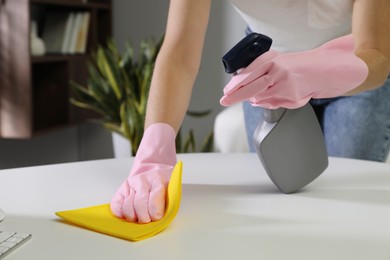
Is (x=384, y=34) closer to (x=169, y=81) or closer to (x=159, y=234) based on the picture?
(x=169, y=81)

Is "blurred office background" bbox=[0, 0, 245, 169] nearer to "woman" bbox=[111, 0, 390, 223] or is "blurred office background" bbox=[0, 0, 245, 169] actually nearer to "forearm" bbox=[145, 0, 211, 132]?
"woman" bbox=[111, 0, 390, 223]

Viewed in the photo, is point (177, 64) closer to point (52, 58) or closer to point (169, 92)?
point (169, 92)

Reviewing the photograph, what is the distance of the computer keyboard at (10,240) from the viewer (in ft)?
2.51

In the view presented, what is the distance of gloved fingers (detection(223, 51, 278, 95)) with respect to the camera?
937mm

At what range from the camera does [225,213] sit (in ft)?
3.12

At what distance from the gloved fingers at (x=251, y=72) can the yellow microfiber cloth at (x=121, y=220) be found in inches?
6.0

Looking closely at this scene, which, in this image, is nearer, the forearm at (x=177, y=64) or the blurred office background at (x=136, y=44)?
the forearm at (x=177, y=64)

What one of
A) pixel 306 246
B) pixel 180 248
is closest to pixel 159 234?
pixel 180 248

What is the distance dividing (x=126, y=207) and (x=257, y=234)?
19 centimetres

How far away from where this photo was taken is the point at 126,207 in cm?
92

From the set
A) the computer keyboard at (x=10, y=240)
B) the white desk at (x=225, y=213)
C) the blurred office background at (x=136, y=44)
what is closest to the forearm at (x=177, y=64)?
the white desk at (x=225, y=213)

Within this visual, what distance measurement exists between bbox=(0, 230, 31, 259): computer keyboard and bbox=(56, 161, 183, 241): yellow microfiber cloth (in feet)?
0.30

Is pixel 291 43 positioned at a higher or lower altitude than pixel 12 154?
higher

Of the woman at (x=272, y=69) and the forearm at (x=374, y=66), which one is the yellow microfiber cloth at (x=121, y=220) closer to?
the woman at (x=272, y=69)
